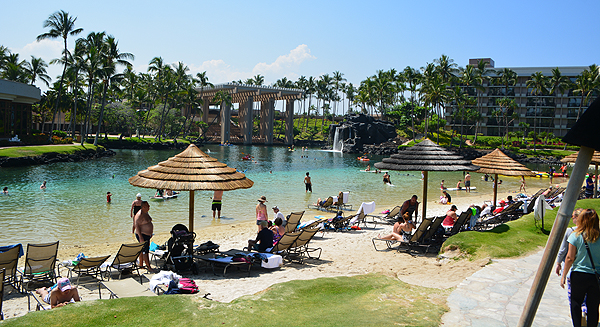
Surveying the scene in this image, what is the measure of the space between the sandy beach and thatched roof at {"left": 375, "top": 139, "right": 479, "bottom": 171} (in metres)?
2.52

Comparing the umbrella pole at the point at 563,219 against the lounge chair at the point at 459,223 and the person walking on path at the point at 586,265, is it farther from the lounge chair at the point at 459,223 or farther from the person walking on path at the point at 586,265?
the lounge chair at the point at 459,223

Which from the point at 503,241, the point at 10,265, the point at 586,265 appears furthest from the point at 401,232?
the point at 10,265

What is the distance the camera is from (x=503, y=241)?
31.9 feet

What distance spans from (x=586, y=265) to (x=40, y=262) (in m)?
9.33

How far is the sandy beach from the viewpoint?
754 centimetres

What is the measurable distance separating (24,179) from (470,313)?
31269 mm

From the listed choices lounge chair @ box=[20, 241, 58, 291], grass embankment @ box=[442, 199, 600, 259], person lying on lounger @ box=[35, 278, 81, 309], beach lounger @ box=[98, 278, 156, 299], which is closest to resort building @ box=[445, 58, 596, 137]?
grass embankment @ box=[442, 199, 600, 259]

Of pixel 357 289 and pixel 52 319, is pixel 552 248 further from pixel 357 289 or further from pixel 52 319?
pixel 52 319

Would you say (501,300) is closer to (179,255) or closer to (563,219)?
(563,219)

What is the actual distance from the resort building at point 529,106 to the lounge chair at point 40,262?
82.1 metres

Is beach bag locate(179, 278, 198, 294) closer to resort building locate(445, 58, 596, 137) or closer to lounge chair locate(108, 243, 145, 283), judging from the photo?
lounge chair locate(108, 243, 145, 283)

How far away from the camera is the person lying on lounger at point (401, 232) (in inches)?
424

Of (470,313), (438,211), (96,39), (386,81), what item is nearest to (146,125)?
(96,39)

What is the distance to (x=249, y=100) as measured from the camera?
92.9 m
